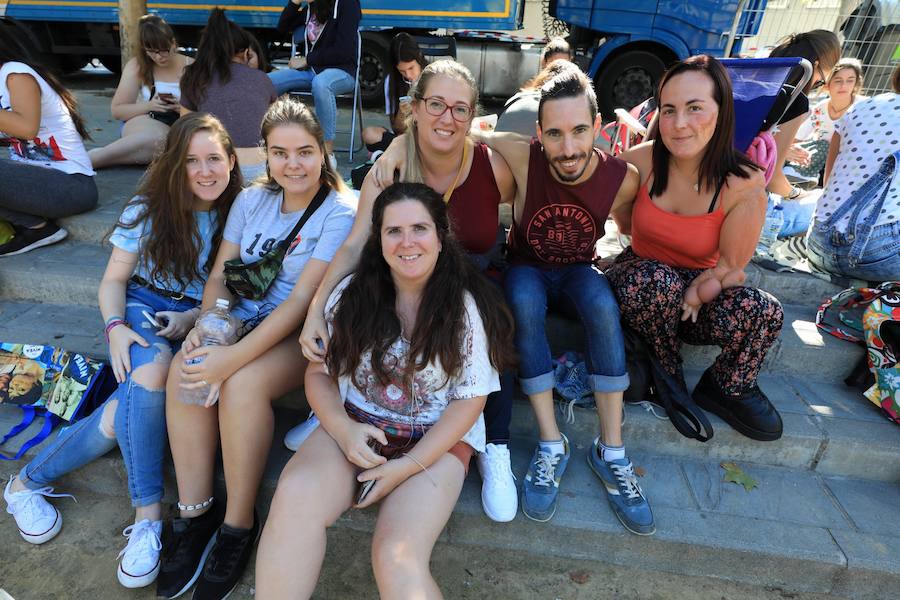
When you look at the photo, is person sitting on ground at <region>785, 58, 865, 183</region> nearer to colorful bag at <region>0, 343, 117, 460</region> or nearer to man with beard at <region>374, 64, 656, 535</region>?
man with beard at <region>374, 64, 656, 535</region>

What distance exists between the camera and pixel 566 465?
2307 mm

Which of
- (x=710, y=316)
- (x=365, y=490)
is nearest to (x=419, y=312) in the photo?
(x=365, y=490)

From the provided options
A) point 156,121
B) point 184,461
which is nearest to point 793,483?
point 184,461

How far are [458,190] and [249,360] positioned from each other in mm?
1058

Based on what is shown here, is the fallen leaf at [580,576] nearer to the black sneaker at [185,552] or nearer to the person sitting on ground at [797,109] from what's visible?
the black sneaker at [185,552]

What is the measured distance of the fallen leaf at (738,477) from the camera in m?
2.31

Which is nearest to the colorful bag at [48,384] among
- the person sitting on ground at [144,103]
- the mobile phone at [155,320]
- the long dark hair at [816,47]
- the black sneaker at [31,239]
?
the mobile phone at [155,320]

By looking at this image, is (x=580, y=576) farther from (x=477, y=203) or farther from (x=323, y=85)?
(x=323, y=85)

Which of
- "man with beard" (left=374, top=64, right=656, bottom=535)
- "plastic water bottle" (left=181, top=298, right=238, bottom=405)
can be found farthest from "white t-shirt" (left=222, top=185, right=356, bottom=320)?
"man with beard" (left=374, top=64, right=656, bottom=535)

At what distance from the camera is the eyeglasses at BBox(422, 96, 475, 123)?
2068 millimetres

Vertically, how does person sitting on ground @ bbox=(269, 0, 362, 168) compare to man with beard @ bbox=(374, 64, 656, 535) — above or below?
above

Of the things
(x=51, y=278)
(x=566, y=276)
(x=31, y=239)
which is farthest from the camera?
(x=31, y=239)

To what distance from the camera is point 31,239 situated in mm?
3311

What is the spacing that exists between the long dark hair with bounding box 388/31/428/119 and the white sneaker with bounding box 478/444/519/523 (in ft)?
11.1
